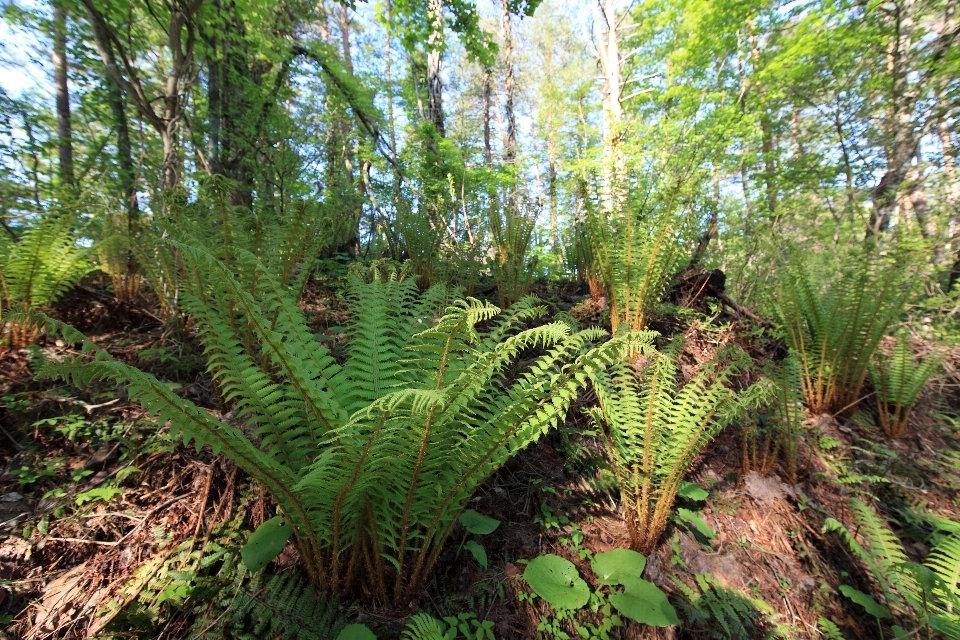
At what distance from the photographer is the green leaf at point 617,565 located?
1.30 metres

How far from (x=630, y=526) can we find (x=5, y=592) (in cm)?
206

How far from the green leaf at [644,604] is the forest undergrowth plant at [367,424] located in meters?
0.62

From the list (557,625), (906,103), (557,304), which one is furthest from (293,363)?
(906,103)

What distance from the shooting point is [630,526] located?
153 centimetres

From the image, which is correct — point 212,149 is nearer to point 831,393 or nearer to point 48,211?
point 48,211

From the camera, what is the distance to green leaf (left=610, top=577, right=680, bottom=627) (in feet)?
3.76

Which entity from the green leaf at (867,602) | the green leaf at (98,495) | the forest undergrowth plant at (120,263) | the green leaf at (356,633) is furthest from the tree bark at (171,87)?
the green leaf at (867,602)

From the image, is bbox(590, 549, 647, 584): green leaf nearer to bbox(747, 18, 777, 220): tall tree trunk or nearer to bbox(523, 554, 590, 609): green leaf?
bbox(523, 554, 590, 609): green leaf

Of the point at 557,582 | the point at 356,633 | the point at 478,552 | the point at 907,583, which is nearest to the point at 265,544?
the point at 356,633

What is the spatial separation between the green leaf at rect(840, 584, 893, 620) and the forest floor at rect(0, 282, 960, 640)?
69 millimetres

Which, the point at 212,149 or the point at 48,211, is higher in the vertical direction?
the point at 212,149

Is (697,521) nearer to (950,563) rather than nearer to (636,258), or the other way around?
(950,563)

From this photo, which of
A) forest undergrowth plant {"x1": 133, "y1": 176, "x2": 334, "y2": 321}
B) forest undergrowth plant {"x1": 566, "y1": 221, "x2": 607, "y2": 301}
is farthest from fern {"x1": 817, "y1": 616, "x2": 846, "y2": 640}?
forest undergrowth plant {"x1": 133, "y1": 176, "x2": 334, "y2": 321}

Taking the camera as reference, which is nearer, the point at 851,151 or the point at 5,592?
the point at 5,592
